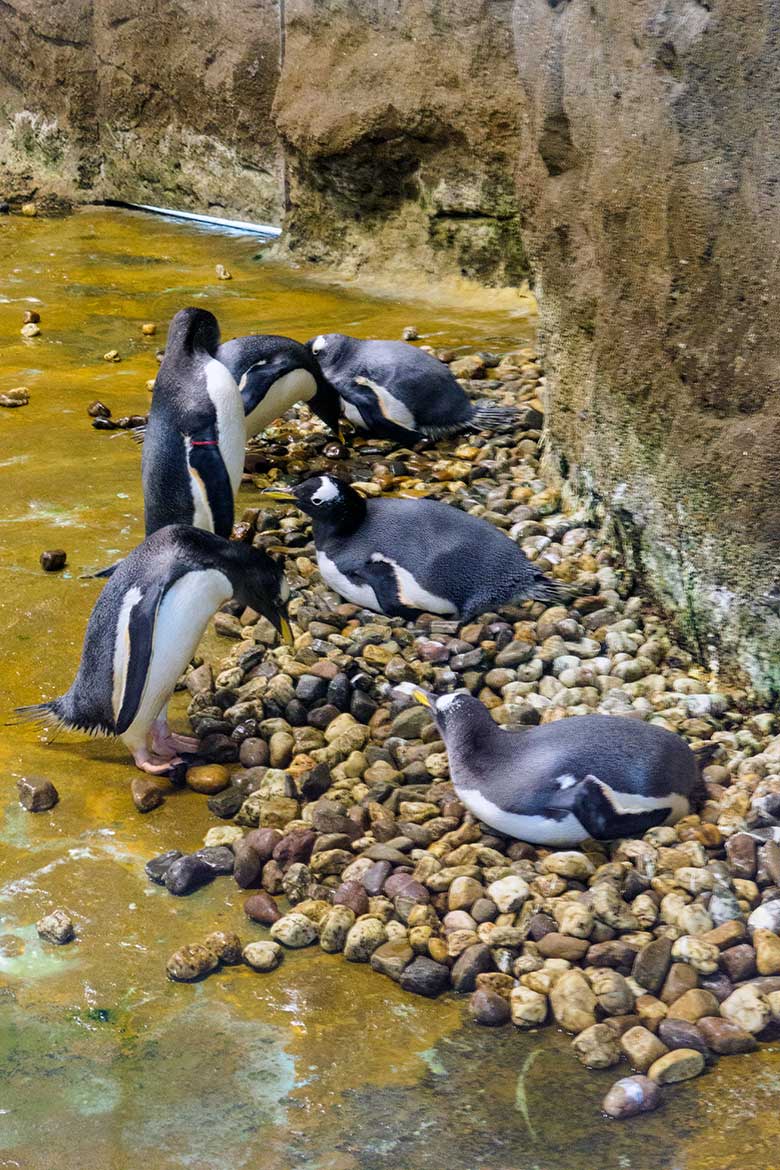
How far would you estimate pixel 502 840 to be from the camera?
295cm

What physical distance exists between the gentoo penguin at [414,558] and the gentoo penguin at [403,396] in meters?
1.21

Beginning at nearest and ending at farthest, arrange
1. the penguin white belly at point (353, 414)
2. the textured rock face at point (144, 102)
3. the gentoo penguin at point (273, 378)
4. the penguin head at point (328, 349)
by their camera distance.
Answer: the gentoo penguin at point (273, 378), the penguin white belly at point (353, 414), the penguin head at point (328, 349), the textured rock face at point (144, 102)

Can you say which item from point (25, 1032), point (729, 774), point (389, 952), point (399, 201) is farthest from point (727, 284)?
point (399, 201)

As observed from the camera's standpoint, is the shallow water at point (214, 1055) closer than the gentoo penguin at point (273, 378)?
Yes

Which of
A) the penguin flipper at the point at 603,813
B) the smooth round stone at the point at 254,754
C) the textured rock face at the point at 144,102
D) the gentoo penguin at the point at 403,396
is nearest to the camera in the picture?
the penguin flipper at the point at 603,813

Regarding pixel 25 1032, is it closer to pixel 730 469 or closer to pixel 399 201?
pixel 730 469

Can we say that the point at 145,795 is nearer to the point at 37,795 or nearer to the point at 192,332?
the point at 37,795

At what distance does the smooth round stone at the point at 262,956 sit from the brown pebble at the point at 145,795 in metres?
0.62

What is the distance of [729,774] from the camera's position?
10.3 feet

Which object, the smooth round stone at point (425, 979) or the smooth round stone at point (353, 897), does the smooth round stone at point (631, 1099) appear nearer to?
the smooth round stone at point (425, 979)

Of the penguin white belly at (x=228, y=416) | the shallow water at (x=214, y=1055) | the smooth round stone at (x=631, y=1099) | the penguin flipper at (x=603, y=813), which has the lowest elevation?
the shallow water at (x=214, y=1055)

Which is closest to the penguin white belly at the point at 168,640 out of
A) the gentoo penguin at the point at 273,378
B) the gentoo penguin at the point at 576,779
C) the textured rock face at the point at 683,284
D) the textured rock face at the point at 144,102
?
the gentoo penguin at the point at 576,779

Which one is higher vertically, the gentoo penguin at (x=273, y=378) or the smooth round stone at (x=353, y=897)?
the gentoo penguin at (x=273, y=378)

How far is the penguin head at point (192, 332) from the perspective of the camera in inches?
185
